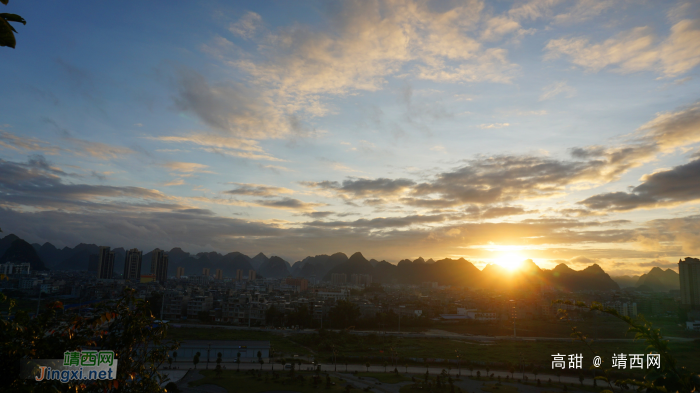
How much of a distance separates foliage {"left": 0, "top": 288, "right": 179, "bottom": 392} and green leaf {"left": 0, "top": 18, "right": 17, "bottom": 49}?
2.16 metres

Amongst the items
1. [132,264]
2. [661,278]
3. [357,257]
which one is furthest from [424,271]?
[661,278]

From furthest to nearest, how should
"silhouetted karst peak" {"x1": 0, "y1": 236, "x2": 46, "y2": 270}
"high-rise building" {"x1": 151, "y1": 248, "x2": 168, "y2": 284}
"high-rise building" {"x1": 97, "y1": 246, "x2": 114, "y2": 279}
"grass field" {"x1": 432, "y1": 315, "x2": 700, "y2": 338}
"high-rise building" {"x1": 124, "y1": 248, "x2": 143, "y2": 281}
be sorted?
1. "silhouetted karst peak" {"x1": 0, "y1": 236, "x2": 46, "y2": 270}
2. "high-rise building" {"x1": 151, "y1": 248, "x2": 168, "y2": 284}
3. "high-rise building" {"x1": 124, "y1": 248, "x2": 143, "y2": 281}
4. "high-rise building" {"x1": 97, "y1": 246, "x2": 114, "y2": 279}
5. "grass field" {"x1": 432, "y1": 315, "x2": 700, "y2": 338}

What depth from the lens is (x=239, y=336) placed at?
128 feet

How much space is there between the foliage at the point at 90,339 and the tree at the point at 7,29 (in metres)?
2.16

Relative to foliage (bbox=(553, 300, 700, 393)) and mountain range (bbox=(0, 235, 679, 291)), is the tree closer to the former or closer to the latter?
foliage (bbox=(553, 300, 700, 393))

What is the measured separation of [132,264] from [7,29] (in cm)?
11835

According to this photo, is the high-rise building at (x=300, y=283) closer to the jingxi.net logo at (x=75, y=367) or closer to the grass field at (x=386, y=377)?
the grass field at (x=386, y=377)

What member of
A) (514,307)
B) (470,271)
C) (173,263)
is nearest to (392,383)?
(514,307)

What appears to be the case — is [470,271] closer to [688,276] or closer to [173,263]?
[688,276]

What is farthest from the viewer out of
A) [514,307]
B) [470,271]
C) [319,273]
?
[319,273]

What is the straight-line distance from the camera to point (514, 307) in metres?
60.6

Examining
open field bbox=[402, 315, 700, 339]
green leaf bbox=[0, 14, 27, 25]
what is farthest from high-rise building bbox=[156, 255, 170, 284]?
green leaf bbox=[0, 14, 27, 25]

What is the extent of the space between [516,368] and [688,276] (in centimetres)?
5611

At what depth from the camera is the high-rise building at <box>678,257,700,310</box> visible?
61.1 meters
